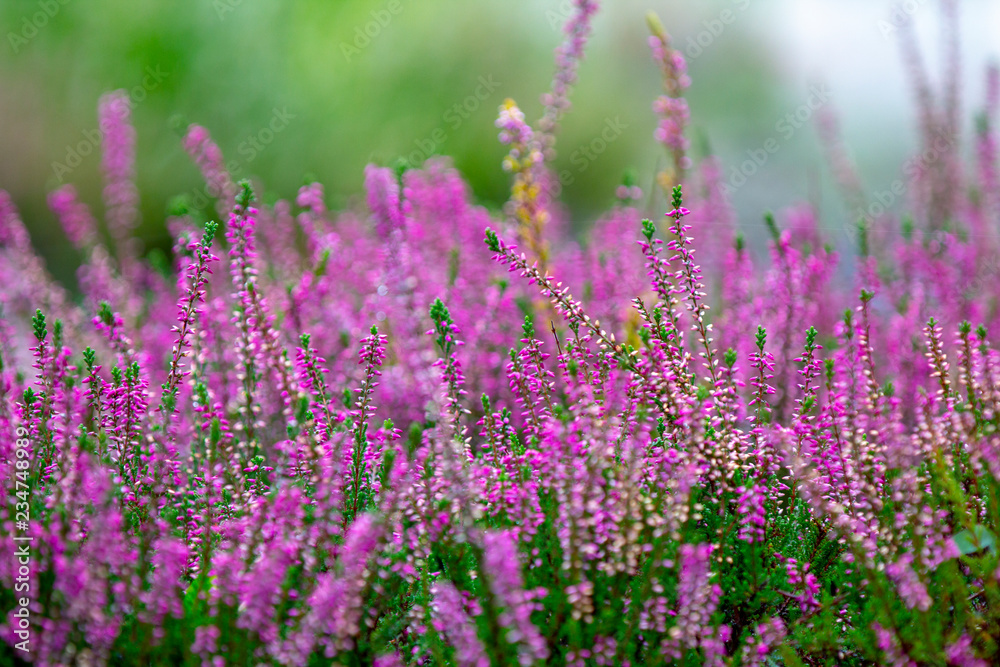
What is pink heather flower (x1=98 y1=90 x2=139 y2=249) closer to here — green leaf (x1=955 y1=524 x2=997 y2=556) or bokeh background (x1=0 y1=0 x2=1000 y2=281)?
bokeh background (x1=0 y1=0 x2=1000 y2=281)

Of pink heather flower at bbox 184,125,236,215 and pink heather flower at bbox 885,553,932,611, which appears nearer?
pink heather flower at bbox 885,553,932,611

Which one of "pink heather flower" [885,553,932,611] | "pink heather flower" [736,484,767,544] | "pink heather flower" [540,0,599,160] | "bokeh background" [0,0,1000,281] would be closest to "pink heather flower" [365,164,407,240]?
"pink heather flower" [540,0,599,160]

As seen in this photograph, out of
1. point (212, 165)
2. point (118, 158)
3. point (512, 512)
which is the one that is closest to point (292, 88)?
point (118, 158)

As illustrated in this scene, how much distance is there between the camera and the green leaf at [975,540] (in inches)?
83.2

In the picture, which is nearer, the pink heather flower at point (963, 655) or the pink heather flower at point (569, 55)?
the pink heather flower at point (963, 655)

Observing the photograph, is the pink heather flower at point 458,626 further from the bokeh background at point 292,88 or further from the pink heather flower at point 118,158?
the bokeh background at point 292,88

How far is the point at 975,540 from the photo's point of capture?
2104 millimetres

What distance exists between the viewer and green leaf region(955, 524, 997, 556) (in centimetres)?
211

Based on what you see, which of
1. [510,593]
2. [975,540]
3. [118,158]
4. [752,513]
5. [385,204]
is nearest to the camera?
[510,593]

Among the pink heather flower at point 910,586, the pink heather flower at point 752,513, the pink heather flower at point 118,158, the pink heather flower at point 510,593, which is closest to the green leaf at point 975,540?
the pink heather flower at point 910,586

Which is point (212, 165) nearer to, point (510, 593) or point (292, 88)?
point (510, 593)

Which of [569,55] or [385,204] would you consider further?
[569,55]

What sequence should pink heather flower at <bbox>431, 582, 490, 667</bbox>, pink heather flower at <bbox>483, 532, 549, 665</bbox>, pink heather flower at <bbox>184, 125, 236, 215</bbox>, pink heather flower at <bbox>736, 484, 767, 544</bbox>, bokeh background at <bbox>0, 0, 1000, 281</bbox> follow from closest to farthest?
pink heather flower at <bbox>483, 532, 549, 665</bbox>
pink heather flower at <bbox>431, 582, 490, 667</bbox>
pink heather flower at <bbox>736, 484, 767, 544</bbox>
pink heather flower at <bbox>184, 125, 236, 215</bbox>
bokeh background at <bbox>0, 0, 1000, 281</bbox>

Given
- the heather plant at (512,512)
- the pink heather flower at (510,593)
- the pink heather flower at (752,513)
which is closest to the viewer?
the pink heather flower at (510,593)
